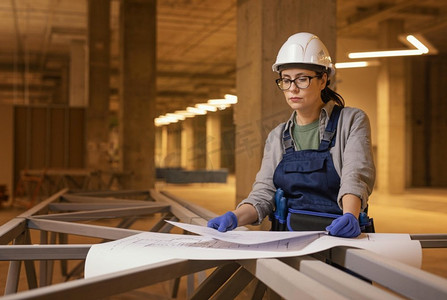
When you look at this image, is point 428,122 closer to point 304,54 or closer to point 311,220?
point 304,54

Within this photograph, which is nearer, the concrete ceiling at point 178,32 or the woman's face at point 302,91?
the woman's face at point 302,91

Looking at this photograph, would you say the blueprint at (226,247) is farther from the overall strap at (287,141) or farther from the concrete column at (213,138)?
the concrete column at (213,138)

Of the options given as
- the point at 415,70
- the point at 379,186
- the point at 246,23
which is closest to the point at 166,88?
the point at 415,70

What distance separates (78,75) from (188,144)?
16.6m

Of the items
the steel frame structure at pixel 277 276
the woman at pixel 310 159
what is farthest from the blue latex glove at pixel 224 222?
the steel frame structure at pixel 277 276

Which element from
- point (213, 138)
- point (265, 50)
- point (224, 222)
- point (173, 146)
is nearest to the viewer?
point (224, 222)

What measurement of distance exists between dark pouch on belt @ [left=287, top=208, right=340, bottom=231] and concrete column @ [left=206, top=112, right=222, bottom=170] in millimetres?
28912

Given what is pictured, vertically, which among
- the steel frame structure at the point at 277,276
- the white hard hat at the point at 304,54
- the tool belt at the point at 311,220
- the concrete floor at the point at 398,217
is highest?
the white hard hat at the point at 304,54

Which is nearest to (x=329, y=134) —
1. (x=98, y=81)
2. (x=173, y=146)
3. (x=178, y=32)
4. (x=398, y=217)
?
(x=398, y=217)

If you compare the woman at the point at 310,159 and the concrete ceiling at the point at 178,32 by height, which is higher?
the concrete ceiling at the point at 178,32

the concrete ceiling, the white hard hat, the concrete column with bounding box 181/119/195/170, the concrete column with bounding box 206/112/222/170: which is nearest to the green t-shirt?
the white hard hat

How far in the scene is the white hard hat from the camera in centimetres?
231

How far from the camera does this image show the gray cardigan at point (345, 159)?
2.07 m

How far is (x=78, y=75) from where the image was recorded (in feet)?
59.4
